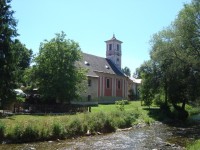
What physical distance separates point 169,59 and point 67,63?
13.2m

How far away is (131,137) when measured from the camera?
997 inches

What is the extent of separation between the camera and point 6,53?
93.3ft

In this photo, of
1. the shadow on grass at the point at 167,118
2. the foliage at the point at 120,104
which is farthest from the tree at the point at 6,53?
the shadow on grass at the point at 167,118

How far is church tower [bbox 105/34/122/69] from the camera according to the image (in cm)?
7547

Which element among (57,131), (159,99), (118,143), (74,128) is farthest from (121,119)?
(159,99)

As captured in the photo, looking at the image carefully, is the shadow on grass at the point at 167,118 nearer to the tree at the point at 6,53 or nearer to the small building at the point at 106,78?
the small building at the point at 106,78

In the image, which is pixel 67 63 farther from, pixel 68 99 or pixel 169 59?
pixel 169 59

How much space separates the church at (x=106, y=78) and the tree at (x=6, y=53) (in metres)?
24.9

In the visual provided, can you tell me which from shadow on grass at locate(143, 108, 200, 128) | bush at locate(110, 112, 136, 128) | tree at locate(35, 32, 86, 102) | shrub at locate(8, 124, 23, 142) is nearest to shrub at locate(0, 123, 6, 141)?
shrub at locate(8, 124, 23, 142)

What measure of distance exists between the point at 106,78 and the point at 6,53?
36.0m

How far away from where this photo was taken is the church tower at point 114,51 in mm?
75469

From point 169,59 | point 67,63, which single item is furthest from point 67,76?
point 169,59

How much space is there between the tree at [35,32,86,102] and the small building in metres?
13.2

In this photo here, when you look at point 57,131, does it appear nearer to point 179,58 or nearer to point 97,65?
point 179,58
